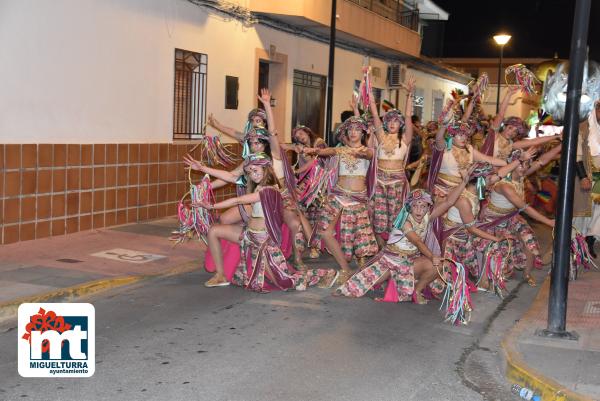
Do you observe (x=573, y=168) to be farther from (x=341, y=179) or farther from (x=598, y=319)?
(x=341, y=179)

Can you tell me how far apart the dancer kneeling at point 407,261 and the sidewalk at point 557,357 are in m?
1.09

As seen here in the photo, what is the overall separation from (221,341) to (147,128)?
22.8 feet

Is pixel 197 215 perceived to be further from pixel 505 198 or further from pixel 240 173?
pixel 505 198

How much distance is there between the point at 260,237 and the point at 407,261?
4.96 ft

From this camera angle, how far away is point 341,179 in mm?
9664

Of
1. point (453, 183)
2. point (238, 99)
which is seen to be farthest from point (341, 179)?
point (238, 99)

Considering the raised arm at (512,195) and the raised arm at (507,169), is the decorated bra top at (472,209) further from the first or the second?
the raised arm at (512,195)

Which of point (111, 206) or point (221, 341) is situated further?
point (111, 206)

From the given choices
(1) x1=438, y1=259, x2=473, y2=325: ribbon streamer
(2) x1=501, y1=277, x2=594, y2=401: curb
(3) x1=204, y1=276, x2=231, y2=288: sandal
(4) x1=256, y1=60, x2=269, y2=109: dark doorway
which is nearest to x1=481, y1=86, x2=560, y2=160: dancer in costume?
(1) x1=438, y1=259, x2=473, y2=325: ribbon streamer

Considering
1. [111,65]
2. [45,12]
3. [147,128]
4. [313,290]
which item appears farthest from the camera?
[147,128]

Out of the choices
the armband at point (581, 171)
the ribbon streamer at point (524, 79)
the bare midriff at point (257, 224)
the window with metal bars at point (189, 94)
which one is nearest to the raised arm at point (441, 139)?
the ribbon streamer at point (524, 79)

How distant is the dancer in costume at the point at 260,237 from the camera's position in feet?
26.9

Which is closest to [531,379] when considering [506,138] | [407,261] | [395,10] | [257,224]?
[407,261]

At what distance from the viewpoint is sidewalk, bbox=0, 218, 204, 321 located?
7871 millimetres
